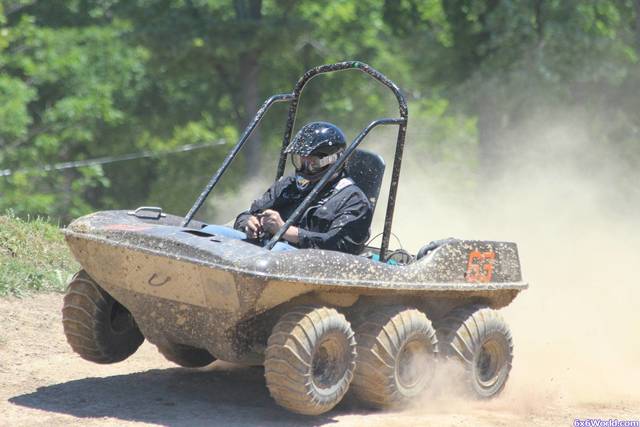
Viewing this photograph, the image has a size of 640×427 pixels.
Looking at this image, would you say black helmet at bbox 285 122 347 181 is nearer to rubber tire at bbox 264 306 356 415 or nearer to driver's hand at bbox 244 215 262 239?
driver's hand at bbox 244 215 262 239

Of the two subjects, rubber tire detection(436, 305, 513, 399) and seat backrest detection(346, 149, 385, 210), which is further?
seat backrest detection(346, 149, 385, 210)

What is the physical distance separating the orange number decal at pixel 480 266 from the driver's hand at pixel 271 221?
60.6 inches

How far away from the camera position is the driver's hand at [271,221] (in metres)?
8.29

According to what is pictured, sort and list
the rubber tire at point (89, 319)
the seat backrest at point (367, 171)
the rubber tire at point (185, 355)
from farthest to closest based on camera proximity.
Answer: the seat backrest at point (367, 171) < the rubber tire at point (185, 355) < the rubber tire at point (89, 319)

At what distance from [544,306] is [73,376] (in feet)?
21.9

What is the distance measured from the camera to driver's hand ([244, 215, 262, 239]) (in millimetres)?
8523

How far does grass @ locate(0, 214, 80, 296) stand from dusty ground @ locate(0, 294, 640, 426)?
0.63 metres

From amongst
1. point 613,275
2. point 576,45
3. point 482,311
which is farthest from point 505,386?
point 576,45

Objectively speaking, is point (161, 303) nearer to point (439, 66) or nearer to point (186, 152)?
point (439, 66)

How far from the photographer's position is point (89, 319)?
27.8 ft

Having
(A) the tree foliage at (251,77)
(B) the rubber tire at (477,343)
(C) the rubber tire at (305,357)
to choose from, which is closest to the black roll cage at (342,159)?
(C) the rubber tire at (305,357)

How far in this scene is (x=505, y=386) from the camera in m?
9.70

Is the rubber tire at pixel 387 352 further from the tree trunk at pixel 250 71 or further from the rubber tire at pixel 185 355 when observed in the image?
the tree trunk at pixel 250 71

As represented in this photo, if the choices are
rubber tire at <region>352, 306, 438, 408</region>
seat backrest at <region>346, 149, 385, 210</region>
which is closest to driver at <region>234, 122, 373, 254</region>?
seat backrest at <region>346, 149, 385, 210</region>
